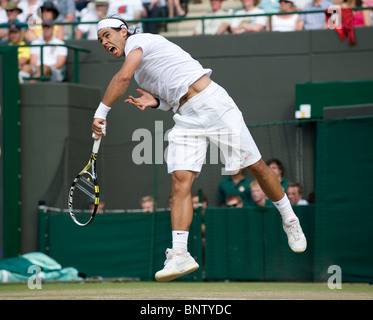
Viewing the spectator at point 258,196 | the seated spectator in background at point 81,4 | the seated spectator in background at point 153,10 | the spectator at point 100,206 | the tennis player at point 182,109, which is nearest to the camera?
the tennis player at point 182,109

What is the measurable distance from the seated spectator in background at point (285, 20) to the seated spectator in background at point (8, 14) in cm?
495

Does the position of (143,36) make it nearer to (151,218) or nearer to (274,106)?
(151,218)

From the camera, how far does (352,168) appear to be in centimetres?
1125

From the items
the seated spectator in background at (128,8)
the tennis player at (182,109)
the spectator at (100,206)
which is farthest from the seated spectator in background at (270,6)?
the tennis player at (182,109)

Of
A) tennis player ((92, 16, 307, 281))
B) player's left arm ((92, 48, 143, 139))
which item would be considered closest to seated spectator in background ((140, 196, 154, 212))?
tennis player ((92, 16, 307, 281))

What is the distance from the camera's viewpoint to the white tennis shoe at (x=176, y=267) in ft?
24.0

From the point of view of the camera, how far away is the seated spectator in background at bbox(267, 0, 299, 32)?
13837 mm

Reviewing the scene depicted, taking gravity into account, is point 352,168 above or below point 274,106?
below

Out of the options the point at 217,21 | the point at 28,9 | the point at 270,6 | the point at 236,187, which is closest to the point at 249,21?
the point at 270,6

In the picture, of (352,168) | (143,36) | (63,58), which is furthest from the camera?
(63,58)

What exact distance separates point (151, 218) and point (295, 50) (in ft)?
12.4

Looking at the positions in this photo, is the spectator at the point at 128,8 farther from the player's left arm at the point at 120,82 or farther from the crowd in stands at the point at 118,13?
the player's left arm at the point at 120,82

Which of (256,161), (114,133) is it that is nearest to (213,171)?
(114,133)
